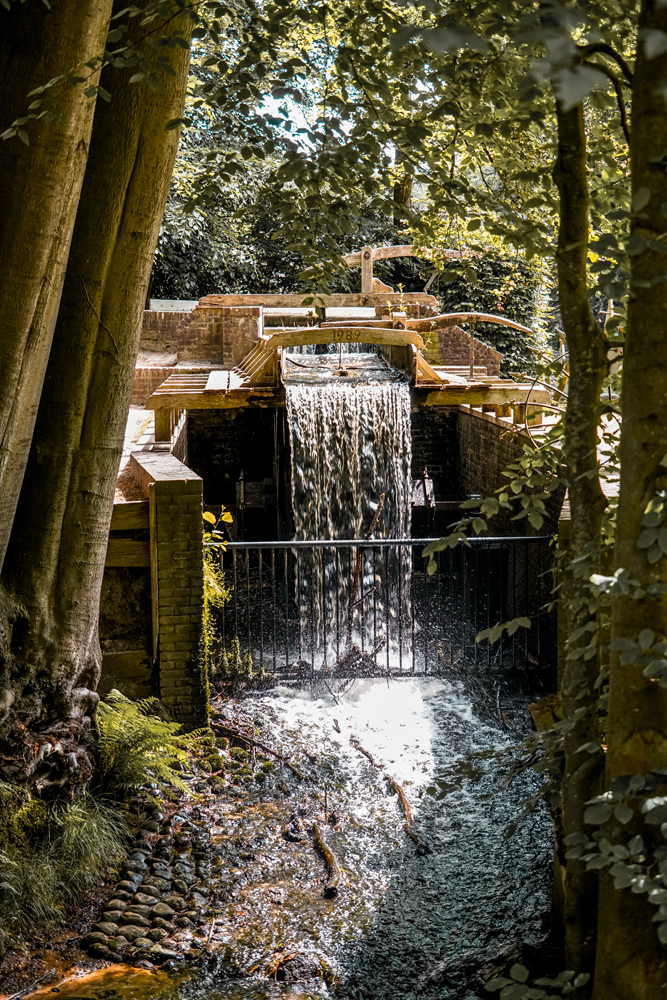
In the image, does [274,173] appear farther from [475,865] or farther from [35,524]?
[475,865]

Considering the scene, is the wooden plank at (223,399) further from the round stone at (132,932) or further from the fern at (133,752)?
the round stone at (132,932)

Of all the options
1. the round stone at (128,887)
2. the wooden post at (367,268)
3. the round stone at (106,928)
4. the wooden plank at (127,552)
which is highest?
the wooden post at (367,268)

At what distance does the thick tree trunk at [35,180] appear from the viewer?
3.71 meters

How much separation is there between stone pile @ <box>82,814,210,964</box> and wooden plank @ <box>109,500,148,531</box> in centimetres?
217

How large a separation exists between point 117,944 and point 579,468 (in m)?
3.06

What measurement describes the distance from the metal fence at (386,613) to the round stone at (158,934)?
3.29m

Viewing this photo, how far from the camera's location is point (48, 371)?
14.6 ft

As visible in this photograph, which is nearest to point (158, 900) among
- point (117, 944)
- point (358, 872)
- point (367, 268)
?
→ point (117, 944)

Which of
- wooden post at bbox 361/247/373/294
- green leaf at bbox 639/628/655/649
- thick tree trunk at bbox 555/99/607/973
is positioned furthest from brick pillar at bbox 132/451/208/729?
wooden post at bbox 361/247/373/294

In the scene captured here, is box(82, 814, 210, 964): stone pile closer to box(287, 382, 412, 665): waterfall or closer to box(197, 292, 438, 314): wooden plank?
box(287, 382, 412, 665): waterfall

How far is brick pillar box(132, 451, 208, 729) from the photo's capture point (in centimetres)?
613

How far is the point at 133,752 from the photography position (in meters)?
5.07

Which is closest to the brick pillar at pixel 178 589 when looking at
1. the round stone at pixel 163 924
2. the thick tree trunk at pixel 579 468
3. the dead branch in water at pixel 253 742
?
the dead branch in water at pixel 253 742

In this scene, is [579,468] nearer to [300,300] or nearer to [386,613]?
[386,613]
